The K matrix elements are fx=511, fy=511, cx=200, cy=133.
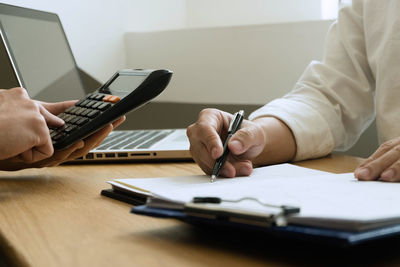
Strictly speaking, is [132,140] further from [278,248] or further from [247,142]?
[278,248]

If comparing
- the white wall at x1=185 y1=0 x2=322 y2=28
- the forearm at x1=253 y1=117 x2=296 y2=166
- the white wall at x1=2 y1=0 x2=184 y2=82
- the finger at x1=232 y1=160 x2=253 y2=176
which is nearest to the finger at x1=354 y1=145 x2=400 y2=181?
the finger at x1=232 y1=160 x2=253 y2=176

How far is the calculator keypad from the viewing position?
679 millimetres

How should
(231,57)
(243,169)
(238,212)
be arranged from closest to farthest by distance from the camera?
(238,212) < (243,169) < (231,57)

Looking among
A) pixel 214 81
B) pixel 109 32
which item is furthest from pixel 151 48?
pixel 214 81

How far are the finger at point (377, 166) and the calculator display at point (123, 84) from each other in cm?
29

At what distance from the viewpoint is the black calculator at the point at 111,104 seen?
0.65 m

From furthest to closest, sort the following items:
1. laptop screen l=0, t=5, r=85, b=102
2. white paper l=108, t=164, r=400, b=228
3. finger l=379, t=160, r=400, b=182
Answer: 1. laptop screen l=0, t=5, r=85, b=102
2. finger l=379, t=160, r=400, b=182
3. white paper l=108, t=164, r=400, b=228

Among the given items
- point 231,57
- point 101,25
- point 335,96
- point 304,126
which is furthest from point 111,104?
point 101,25

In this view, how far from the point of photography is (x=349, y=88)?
1.04 metres

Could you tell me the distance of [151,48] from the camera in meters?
1.59

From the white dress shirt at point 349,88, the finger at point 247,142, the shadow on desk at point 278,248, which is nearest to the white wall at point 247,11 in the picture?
the white dress shirt at point 349,88

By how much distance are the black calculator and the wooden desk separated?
0.27ft

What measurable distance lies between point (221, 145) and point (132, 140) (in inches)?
14.7

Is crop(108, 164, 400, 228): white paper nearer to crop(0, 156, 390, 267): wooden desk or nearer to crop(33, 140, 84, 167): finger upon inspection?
crop(0, 156, 390, 267): wooden desk
